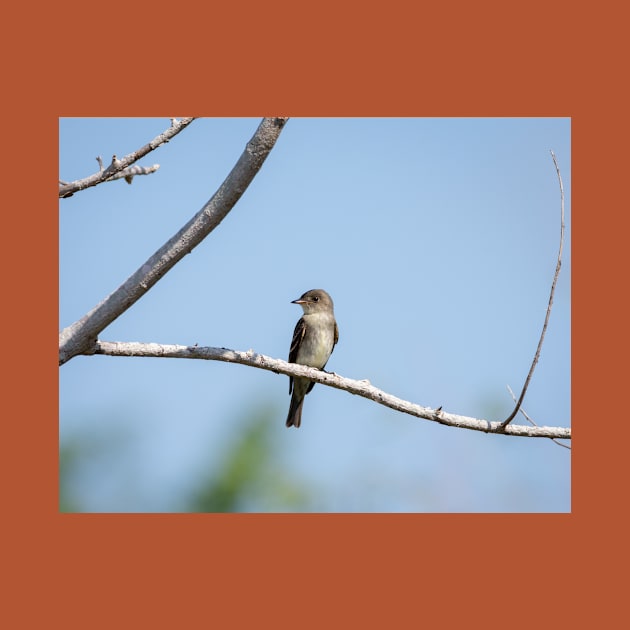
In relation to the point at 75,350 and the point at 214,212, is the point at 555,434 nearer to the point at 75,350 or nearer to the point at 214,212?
the point at 214,212

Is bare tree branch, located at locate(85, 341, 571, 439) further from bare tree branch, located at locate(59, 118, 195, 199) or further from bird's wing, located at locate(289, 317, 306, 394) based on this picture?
bird's wing, located at locate(289, 317, 306, 394)

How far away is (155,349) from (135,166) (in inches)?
44.4

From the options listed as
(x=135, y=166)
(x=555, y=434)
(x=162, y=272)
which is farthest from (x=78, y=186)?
(x=555, y=434)

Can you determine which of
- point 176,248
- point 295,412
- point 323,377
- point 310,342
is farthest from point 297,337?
point 176,248

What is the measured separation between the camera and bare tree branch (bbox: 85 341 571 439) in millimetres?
4125

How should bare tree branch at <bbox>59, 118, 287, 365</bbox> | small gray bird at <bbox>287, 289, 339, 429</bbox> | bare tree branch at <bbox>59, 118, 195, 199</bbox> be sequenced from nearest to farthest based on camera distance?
1. bare tree branch at <bbox>59, 118, 287, 365</bbox>
2. bare tree branch at <bbox>59, 118, 195, 199</bbox>
3. small gray bird at <bbox>287, 289, 339, 429</bbox>

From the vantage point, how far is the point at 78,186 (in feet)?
13.9

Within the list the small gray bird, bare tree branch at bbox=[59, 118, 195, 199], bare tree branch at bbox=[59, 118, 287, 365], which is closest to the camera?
bare tree branch at bbox=[59, 118, 287, 365]

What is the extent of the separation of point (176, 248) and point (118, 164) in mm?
722

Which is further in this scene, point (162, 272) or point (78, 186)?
point (78, 186)

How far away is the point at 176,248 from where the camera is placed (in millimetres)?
3783

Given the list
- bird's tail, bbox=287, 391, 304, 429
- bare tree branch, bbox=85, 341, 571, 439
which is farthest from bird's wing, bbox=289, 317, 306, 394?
bare tree branch, bbox=85, 341, 571, 439

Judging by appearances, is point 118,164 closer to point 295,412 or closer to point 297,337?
point 297,337

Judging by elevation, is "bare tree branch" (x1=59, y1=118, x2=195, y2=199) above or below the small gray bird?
above
